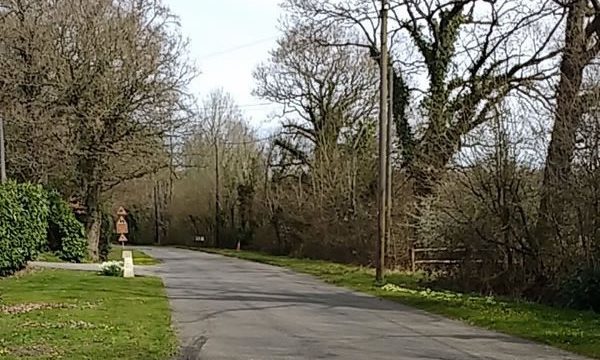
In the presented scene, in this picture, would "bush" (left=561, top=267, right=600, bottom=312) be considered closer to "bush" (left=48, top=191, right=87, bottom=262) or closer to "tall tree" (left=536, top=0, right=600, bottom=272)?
"tall tree" (left=536, top=0, right=600, bottom=272)

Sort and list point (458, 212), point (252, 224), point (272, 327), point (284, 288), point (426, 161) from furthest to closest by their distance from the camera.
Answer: point (252, 224) < point (426, 161) < point (284, 288) < point (458, 212) < point (272, 327)

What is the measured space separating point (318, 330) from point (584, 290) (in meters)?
6.82

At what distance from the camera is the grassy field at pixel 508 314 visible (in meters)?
14.2

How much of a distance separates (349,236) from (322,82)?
12.5m

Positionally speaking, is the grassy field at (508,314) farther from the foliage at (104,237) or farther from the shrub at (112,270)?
the foliage at (104,237)

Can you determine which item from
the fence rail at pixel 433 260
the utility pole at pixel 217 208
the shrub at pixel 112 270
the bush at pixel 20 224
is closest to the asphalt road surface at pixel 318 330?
the fence rail at pixel 433 260

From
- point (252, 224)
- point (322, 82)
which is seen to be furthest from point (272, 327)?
point (252, 224)

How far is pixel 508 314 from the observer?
17.8 metres

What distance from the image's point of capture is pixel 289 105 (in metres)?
52.3

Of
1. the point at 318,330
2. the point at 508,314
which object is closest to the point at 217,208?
the point at 508,314

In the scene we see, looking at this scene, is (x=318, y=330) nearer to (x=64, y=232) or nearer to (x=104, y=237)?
→ (x=64, y=232)

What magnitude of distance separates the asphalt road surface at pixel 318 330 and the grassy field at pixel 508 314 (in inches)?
20.0

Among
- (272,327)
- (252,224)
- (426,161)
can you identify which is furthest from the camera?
(252,224)

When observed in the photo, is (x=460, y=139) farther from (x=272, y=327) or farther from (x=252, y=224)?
(x=252, y=224)
